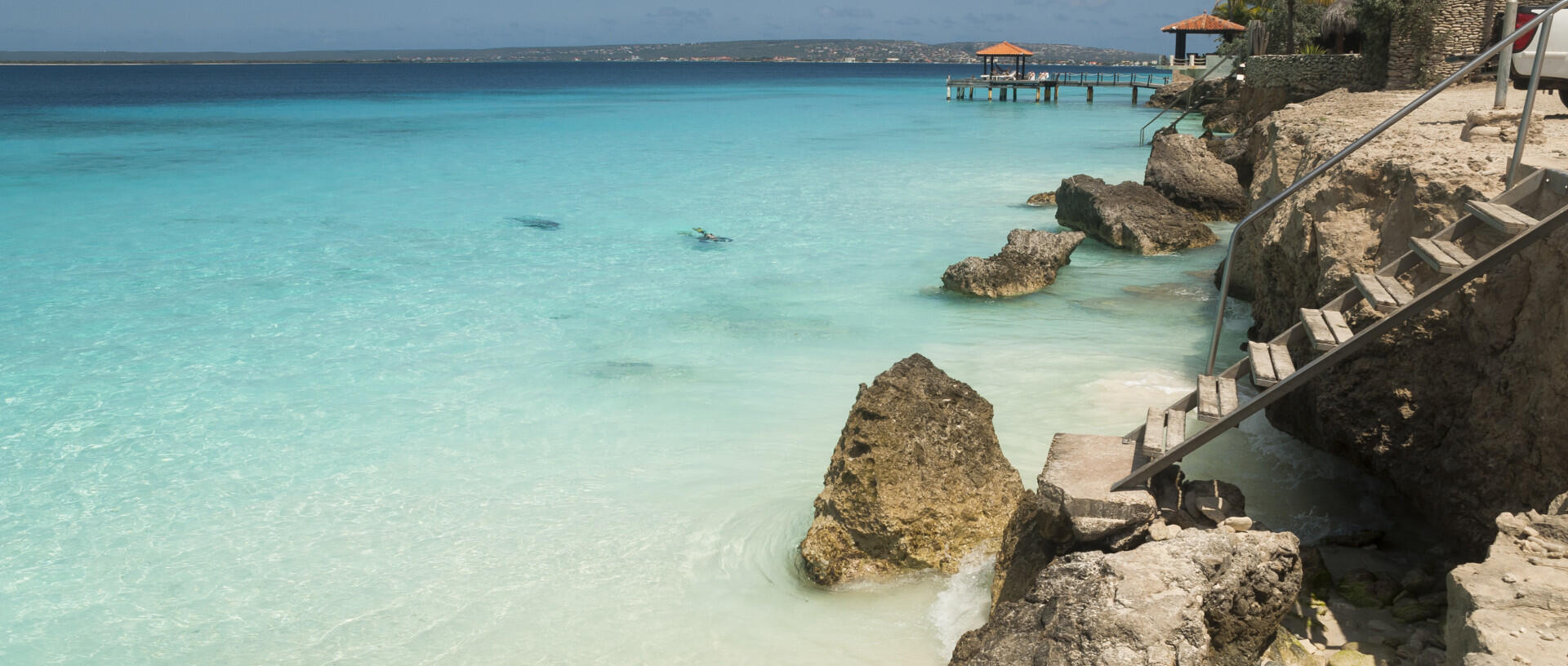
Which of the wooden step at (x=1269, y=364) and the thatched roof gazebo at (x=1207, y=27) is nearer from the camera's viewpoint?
the wooden step at (x=1269, y=364)

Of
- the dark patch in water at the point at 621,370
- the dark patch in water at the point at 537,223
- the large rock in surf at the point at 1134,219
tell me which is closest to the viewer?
the dark patch in water at the point at 621,370

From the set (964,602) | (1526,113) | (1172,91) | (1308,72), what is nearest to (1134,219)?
(1526,113)

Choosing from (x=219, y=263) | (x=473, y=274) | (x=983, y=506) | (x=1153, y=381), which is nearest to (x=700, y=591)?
(x=983, y=506)

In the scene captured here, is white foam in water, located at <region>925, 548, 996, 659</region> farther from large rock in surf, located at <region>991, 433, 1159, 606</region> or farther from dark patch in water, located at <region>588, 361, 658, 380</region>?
dark patch in water, located at <region>588, 361, 658, 380</region>

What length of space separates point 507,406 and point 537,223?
993 cm

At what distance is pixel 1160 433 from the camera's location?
493cm

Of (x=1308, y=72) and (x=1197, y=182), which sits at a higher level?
(x=1308, y=72)

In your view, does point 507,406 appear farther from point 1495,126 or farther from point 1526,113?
point 1495,126

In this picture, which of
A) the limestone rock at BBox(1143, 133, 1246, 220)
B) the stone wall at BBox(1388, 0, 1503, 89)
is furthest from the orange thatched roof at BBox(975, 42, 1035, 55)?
the limestone rock at BBox(1143, 133, 1246, 220)

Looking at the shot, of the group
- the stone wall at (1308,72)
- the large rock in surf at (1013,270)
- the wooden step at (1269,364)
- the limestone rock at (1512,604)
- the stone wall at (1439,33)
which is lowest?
the large rock in surf at (1013,270)

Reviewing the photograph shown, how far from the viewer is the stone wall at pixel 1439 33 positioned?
62.5ft

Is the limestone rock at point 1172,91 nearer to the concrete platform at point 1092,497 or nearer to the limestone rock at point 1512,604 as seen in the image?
the concrete platform at point 1092,497

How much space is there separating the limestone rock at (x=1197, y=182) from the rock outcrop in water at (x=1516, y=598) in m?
13.2

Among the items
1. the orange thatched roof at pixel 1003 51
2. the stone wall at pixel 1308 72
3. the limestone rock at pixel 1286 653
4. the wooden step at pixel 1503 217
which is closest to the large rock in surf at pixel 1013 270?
the wooden step at pixel 1503 217
